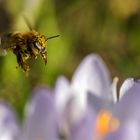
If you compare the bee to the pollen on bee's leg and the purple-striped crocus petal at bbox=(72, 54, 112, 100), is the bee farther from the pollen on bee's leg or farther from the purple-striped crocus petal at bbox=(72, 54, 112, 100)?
the pollen on bee's leg

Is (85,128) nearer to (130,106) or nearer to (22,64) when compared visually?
(130,106)

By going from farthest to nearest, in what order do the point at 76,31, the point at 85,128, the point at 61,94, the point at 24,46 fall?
the point at 76,31, the point at 24,46, the point at 61,94, the point at 85,128

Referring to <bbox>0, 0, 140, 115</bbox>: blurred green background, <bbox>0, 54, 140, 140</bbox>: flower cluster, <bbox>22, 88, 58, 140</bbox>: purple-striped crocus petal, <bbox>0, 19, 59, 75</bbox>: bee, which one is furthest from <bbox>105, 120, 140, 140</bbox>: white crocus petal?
<bbox>0, 0, 140, 115</bbox>: blurred green background

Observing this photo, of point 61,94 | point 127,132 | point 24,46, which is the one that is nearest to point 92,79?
point 61,94

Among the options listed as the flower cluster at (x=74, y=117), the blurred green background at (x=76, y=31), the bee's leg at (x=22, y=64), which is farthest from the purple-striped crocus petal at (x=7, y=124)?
the blurred green background at (x=76, y=31)

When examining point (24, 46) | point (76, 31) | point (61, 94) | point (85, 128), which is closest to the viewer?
point (85, 128)

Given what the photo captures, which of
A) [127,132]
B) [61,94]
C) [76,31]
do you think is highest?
[76,31]

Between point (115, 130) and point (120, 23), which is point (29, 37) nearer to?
point (115, 130)

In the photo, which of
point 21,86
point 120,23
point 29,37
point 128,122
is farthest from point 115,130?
point 120,23
